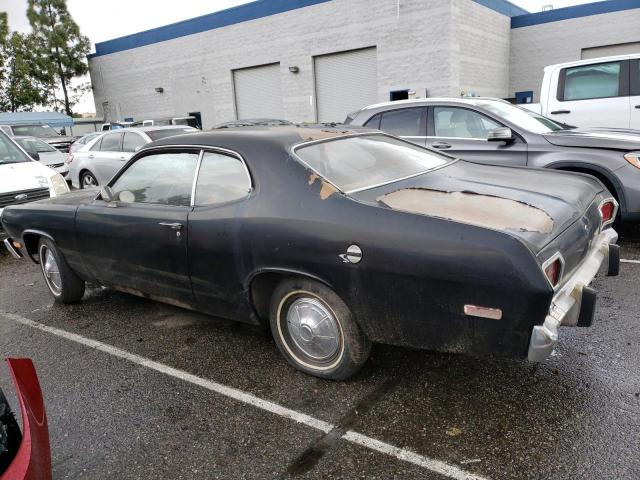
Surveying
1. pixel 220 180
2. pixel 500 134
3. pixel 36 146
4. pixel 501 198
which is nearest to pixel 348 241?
pixel 501 198

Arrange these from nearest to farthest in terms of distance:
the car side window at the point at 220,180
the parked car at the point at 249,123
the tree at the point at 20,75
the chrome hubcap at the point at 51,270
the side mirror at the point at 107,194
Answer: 1. the car side window at the point at 220,180
2. the side mirror at the point at 107,194
3. the parked car at the point at 249,123
4. the chrome hubcap at the point at 51,270
5. the tree at the point at 20,75

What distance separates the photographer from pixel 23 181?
723cm

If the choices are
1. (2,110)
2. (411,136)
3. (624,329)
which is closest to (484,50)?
(411,136)

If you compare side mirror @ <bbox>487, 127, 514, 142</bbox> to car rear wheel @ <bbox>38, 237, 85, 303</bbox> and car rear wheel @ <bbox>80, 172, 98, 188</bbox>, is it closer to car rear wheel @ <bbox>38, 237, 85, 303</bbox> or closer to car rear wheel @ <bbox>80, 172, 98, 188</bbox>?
car rear wheel @ <bbox>38, 237, 85, 303</bbox>

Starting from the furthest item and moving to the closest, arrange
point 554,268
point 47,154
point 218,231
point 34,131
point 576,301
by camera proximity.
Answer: point 34,131 → point 47,154 → point 218,231 → point 576,301 → point 554,268

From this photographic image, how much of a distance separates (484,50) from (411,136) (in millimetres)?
15286

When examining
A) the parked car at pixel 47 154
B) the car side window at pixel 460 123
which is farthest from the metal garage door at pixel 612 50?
the parked car at pixel 47 154

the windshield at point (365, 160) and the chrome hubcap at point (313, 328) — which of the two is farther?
the windshield at point (365, 160)

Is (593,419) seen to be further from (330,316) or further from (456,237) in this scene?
(330,316)

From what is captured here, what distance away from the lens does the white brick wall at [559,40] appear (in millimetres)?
19812

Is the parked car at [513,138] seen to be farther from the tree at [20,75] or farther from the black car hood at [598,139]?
the tree at [20,75]

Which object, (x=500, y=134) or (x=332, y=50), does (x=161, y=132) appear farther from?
(x=332, y=50)

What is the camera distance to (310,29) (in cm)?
2102

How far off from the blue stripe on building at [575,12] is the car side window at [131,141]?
59.4 ft
